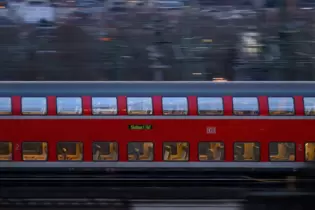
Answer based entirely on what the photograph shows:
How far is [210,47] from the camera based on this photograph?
11617 millimetres

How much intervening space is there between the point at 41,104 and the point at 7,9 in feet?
5.62

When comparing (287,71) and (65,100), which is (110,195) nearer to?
(65,100)

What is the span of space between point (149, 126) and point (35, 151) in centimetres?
194

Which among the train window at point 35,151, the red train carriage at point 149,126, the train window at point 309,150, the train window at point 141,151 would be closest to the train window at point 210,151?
the red train carriage at point 149,126

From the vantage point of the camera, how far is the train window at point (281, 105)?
11.5 metres

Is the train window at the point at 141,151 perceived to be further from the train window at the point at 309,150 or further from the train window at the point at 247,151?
the train window at the point at 309,150

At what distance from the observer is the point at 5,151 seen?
11492 mm

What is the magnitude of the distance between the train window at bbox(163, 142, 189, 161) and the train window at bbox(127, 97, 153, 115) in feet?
2.09

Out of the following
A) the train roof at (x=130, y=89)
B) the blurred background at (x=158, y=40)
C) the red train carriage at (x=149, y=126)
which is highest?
the blurred background at (x=158, y=40)

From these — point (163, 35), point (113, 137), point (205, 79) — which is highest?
point (163, 35)

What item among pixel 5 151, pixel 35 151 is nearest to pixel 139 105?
pixel 35 151

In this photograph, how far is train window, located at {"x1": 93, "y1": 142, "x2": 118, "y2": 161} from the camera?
11.5m

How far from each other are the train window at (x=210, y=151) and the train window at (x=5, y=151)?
3153 millimetres

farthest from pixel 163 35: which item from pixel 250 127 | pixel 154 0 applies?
pixel 250 127
